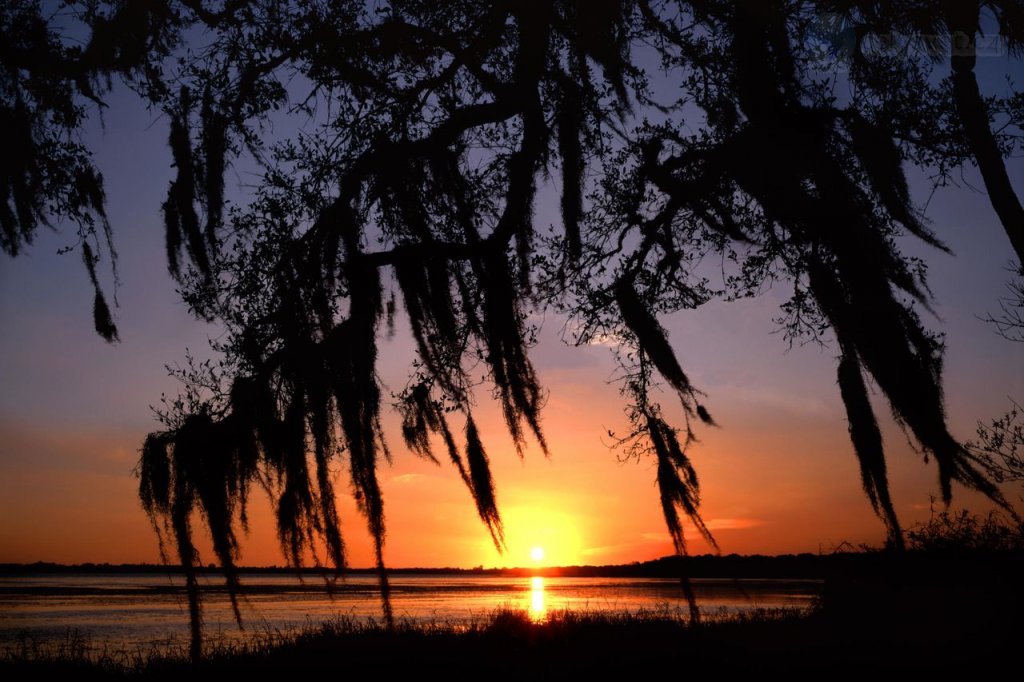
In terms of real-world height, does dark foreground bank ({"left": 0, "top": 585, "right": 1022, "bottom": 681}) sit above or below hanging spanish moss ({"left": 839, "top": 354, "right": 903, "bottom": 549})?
below

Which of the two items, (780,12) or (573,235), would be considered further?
(780,12)

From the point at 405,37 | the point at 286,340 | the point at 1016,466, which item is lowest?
the point at 1016,466

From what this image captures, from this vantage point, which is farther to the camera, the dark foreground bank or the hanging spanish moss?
the dark foreground bank

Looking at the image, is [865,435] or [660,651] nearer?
[865,435]

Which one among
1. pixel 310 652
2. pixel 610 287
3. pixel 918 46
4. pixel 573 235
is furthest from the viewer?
pixel 310 652

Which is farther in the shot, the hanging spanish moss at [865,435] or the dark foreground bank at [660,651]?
the dark foreground bank at [660,651]

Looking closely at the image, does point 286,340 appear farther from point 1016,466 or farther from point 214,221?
point 1016,466

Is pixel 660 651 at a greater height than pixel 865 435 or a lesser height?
lesser

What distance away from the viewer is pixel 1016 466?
8562mm

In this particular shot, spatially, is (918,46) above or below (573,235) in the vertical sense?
above

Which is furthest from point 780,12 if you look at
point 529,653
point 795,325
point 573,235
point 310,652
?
point 310,652

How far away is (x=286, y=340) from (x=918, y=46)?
484 centimetres

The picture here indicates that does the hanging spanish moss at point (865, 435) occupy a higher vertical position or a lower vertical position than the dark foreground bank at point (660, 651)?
higher

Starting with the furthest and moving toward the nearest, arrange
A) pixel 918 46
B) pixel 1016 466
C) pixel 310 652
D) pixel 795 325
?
pixel 310 652
pixel 1016 466
pixel 795 325
pixel 918 46
